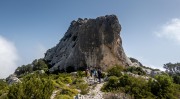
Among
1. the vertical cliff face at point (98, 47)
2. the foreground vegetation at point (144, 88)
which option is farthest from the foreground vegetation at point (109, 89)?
the vertical cliff face at point (98, 47)

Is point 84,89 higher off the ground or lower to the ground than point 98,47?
lower

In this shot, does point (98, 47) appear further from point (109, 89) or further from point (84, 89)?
point (84, 89)

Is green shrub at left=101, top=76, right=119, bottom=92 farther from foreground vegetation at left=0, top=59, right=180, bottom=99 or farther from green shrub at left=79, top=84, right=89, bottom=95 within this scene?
green shrub at left=79, top=84, right=89, bottom=95

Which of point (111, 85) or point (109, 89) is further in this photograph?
point (111, 85)

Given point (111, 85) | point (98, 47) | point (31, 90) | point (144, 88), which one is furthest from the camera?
point (98, 47)

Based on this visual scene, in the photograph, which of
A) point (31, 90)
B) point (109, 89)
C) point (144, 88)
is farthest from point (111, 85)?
point (31, 90)

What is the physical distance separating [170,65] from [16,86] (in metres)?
65.1

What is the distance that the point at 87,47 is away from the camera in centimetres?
5075

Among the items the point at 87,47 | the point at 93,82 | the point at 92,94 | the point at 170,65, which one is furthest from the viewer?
the point at 170,65

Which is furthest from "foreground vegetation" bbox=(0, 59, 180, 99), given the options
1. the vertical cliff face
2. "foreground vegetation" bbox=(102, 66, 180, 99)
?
the vertical cliff face

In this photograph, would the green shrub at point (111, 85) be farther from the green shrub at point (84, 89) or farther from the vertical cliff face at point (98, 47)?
the vertical cliff face at point (98, 47)

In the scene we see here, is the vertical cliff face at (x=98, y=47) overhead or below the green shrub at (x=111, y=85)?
overhead

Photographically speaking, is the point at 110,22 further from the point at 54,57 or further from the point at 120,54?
the point at 54,57

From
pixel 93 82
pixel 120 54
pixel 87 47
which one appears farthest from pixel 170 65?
pixel 93 82
